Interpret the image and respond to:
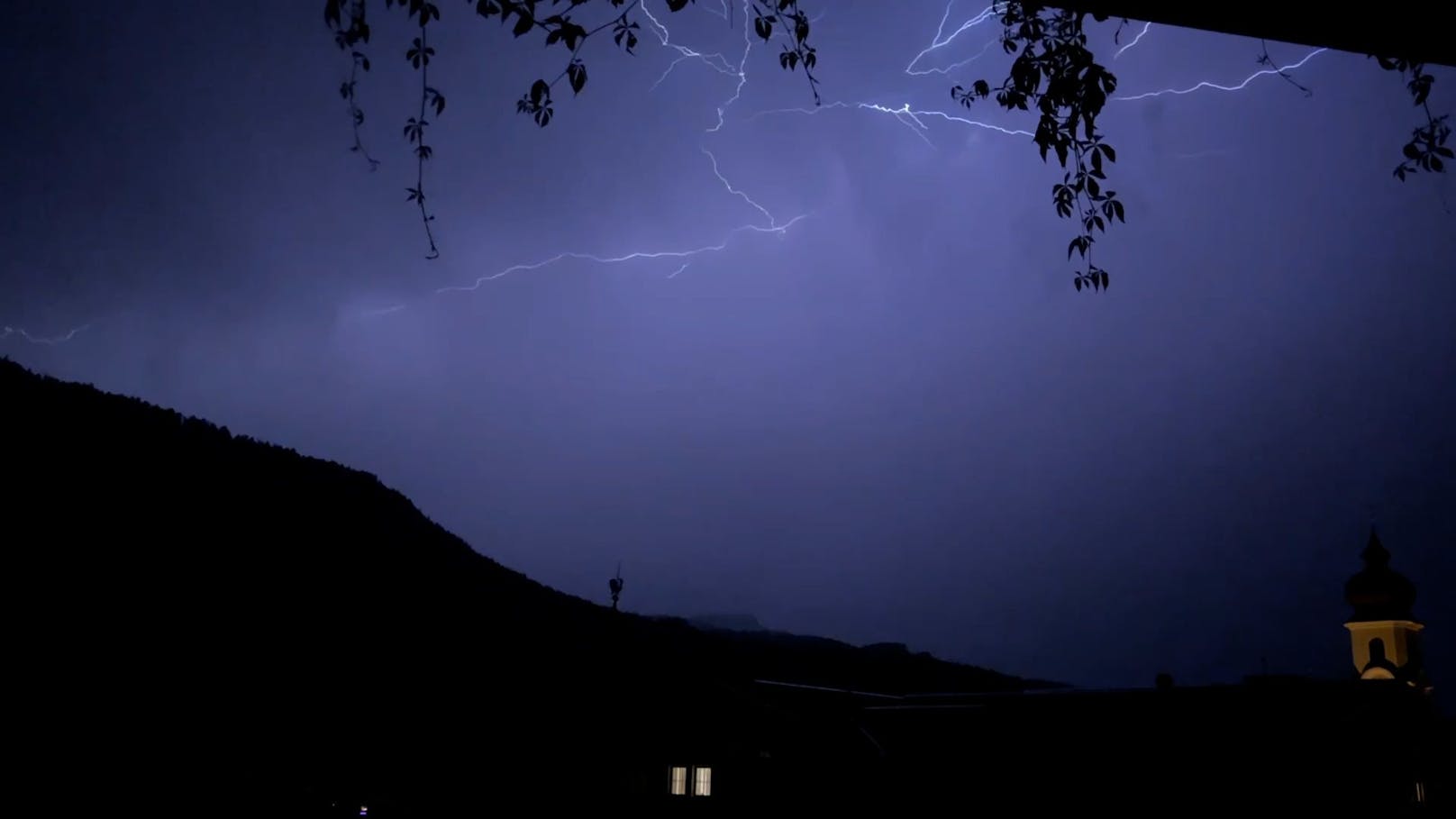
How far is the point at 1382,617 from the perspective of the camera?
2086cm

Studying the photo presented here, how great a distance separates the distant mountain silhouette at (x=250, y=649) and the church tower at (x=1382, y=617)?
53.5 feet

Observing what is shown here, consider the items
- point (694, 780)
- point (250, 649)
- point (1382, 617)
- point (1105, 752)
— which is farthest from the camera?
point (1382, 617)

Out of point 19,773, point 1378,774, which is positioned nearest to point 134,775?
point 19,773

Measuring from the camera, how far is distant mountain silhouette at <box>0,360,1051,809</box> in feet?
40.1

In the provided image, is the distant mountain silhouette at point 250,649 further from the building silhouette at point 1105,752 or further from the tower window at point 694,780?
the building silhouette at point 1105,752

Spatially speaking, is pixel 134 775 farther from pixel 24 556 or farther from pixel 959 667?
pixel 959 667

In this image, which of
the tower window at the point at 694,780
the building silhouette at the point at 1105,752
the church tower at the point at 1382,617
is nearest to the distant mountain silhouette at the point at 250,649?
the tower window at the point at 694,780

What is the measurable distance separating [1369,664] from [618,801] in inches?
661

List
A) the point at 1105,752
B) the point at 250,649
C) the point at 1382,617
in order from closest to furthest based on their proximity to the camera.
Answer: the point at 1105,752 < the point at 250,649 < the point at 1382,617

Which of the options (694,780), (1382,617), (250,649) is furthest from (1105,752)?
(250,649)

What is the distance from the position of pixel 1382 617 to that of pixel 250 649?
26450 millimetres

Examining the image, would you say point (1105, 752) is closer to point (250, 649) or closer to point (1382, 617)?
point (1382, 617)

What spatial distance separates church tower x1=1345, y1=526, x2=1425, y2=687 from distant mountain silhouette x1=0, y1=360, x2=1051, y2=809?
53.5ft

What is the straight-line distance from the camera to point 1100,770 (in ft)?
41.1
